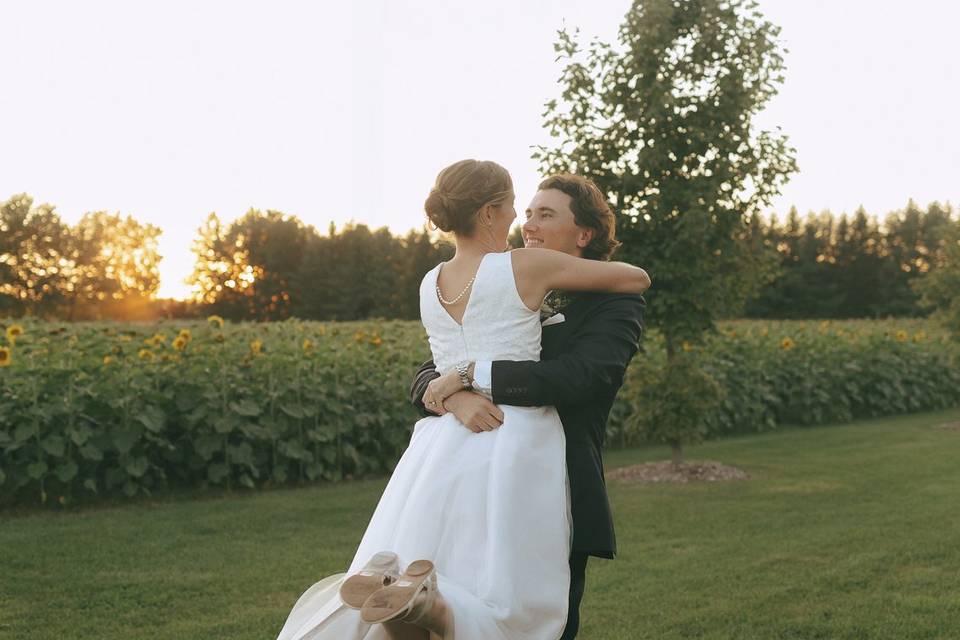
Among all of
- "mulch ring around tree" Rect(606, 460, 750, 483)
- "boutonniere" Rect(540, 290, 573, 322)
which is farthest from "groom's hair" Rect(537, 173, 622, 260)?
"mulch ring around tree" Rect(606, 460, 750, 483)

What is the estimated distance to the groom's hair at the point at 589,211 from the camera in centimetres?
321

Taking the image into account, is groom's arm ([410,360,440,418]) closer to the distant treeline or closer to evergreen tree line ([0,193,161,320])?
the distant treeline

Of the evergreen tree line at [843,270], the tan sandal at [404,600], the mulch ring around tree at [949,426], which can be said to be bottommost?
the mulch ring around tree at [949,426]

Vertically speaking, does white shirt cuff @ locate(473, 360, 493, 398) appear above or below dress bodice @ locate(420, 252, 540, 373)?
below

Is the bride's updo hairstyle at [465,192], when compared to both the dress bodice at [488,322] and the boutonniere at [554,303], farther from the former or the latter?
the boutonniere at [554,303]

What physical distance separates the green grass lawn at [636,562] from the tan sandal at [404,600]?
2.54 metres

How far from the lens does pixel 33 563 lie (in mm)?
6000

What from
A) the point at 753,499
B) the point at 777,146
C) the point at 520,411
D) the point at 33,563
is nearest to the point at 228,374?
the point at 33,563

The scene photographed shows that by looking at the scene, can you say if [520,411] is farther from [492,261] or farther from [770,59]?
[770,59]

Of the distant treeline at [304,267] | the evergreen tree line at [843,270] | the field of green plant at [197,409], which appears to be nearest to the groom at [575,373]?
the field of green plant at [197,409]

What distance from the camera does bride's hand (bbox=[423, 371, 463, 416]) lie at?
288cm

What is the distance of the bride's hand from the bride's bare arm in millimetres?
306

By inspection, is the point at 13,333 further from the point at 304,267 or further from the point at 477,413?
A: the point at 304,267

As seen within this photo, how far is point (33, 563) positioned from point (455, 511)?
430cm
